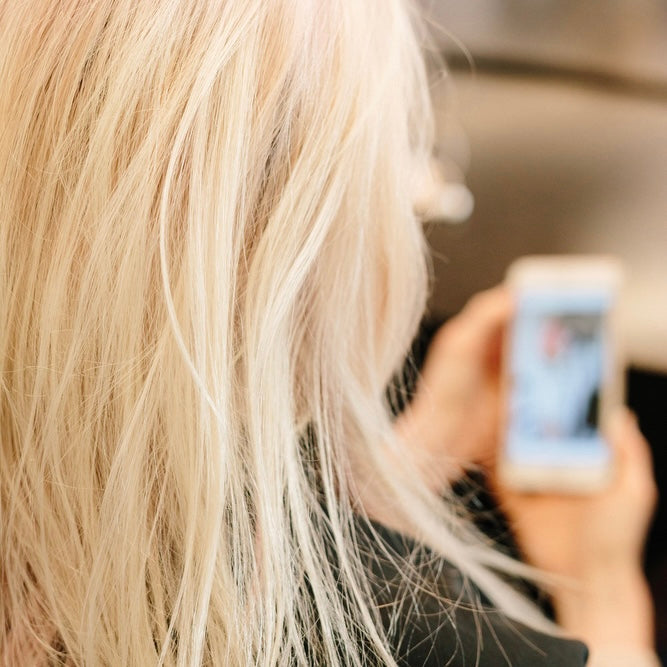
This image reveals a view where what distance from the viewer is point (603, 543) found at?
66 centimetres

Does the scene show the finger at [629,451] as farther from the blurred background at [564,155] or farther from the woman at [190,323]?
the woman at [190,323]

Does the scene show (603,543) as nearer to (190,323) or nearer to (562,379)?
(562,379)

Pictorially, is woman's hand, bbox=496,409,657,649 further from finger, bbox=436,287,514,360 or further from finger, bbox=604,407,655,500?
finger, bbox=436,287,514,360

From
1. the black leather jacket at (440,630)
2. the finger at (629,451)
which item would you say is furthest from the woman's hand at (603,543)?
the black leather jacket at (440,630)

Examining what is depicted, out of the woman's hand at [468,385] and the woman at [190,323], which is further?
the woman's hand at [468,385]

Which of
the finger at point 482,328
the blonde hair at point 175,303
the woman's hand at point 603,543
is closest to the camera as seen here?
the blonde hair at point 175,303

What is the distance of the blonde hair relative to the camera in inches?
13.0

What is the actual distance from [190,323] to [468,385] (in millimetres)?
445

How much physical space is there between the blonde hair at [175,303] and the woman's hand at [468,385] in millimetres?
339

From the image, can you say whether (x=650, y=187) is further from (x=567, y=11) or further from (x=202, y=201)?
(x=202, y=201)

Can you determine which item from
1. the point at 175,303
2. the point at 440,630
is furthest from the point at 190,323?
the point at 440,630

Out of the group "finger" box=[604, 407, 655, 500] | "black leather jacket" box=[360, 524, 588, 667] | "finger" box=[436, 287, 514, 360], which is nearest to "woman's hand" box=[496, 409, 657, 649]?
"finger" box=[604, 407, 655, 500]

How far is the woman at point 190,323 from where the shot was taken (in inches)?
13.0

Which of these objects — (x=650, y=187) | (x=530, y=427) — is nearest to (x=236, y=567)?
(x=530, y=427)
